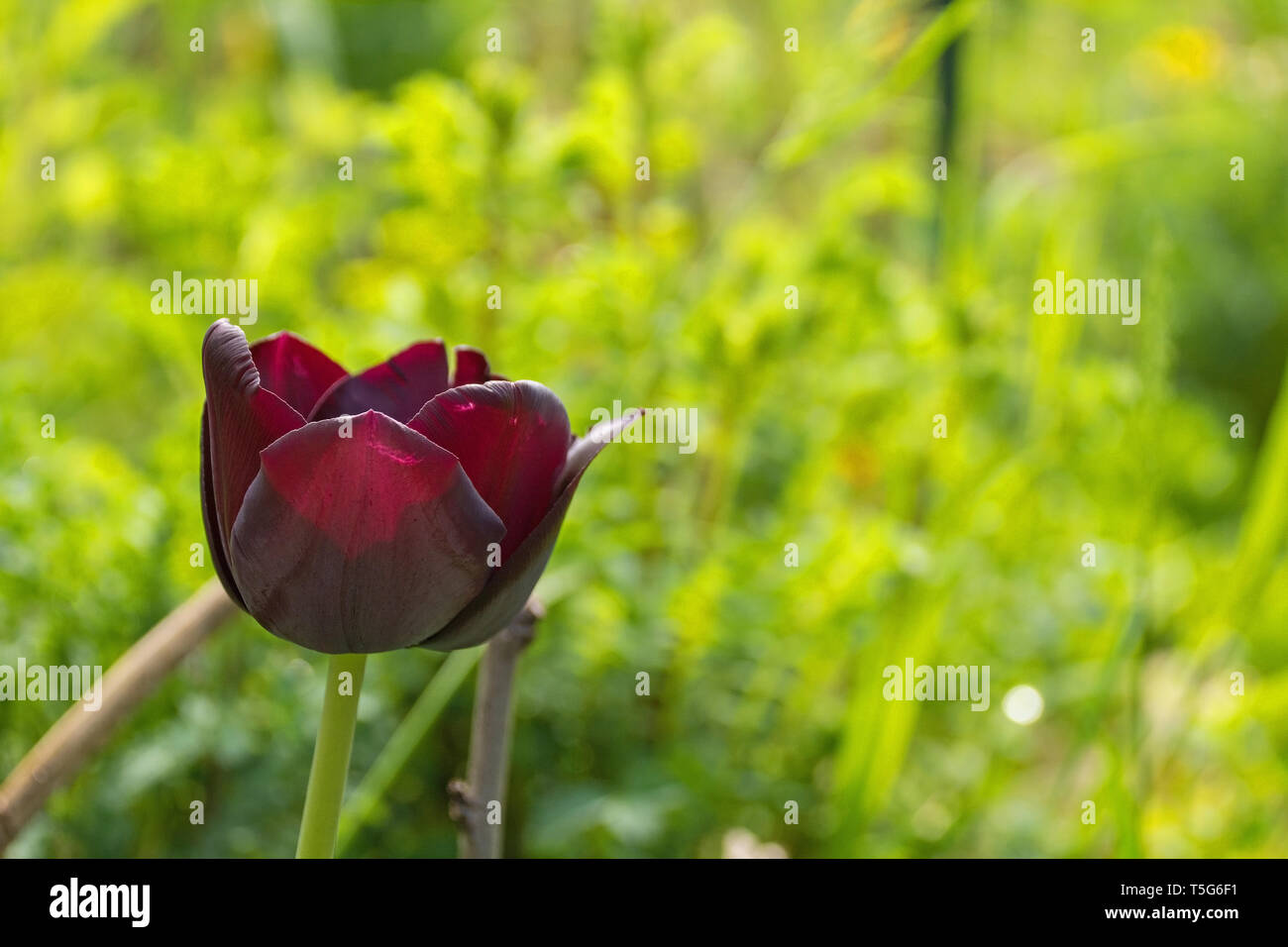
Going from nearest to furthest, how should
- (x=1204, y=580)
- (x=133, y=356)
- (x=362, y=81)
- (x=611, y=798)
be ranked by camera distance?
(x=611, y=798)
(x=1204, y=580)
(x=133, y=356)
(x=362, y=81)

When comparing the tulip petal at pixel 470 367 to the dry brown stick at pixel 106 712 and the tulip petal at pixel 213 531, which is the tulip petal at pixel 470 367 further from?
the dry brown stick at pixel 106 712

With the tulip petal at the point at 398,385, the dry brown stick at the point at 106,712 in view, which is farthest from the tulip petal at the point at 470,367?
the dry brown stick at the point at 106,712

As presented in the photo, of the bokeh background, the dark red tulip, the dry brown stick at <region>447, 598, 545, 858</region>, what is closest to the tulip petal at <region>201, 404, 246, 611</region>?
the dark red tulip

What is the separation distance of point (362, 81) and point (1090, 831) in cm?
233

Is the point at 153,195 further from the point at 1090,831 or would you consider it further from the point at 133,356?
the point at 1090,831

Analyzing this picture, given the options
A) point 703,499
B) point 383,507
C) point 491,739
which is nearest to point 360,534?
point 383,507

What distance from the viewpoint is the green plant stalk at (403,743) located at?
2.13 feet

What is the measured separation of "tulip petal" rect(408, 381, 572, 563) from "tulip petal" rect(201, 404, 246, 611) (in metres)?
0.07

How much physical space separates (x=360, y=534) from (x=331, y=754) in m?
0.07

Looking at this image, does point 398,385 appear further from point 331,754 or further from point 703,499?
point 703,499

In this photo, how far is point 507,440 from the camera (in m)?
0.36

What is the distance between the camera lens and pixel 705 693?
95 cm

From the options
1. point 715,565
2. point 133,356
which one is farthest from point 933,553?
point 133,356
